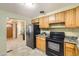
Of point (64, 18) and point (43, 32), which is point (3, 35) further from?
point (64, 18)

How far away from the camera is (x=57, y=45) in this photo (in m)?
2.41

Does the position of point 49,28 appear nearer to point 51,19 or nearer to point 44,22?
point 44,22

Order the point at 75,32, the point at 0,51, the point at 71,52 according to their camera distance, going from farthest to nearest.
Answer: the point at 0,51 → the point at 75,32 → the point at 71,52

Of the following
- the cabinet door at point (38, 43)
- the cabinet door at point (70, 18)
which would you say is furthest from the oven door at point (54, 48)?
the cabinet door at point (38, 43)

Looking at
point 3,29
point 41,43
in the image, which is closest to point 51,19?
point 41,43

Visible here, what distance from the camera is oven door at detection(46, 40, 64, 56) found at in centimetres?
229

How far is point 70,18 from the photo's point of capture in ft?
7.41

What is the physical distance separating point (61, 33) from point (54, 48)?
1.76 feet

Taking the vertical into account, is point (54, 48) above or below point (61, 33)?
below

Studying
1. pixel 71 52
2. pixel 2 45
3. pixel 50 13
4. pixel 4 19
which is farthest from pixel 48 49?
pixel 4 19

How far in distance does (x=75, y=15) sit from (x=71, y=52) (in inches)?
33.6

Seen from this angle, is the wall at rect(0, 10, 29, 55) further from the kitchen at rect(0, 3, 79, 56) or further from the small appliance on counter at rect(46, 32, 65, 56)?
the small appliance on counter at rect(46, 32, 65, 56)

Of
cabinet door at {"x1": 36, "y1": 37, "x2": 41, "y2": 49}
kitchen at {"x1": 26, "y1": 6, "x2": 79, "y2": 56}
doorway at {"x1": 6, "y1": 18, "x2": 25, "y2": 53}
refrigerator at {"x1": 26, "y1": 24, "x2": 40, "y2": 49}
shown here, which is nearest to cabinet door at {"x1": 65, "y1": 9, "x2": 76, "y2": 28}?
kitchen at {"x1": 26, "y1": 6, "x2": 79, "y2": 56}

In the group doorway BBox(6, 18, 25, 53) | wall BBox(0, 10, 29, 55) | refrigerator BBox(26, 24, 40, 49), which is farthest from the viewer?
refrigerator BBox(26, 24, 40, 49)
